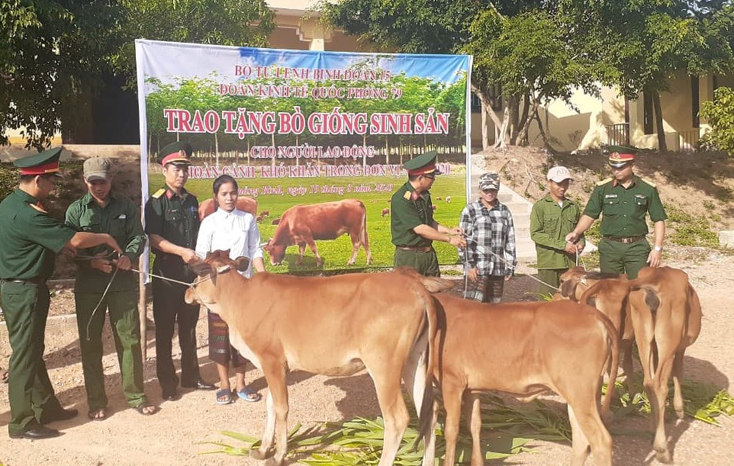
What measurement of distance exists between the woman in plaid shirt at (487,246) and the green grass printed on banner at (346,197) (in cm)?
303

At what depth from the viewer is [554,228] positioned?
23.5 feet

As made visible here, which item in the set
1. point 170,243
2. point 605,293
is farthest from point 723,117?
point 170,243

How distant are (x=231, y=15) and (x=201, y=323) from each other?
916cm

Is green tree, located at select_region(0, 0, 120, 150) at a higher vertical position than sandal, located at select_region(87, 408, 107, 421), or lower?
higher

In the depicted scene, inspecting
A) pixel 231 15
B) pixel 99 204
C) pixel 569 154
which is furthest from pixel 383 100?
pixel 569 154

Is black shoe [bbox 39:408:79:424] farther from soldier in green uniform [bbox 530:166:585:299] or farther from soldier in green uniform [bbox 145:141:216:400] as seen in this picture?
soldier in green uniform [bbox 530:166:585:299]

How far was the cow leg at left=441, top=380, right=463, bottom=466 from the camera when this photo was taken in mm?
4680

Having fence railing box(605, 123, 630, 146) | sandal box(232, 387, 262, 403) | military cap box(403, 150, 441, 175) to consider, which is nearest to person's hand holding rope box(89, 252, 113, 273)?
sandal box(232, 387, 262, 403)

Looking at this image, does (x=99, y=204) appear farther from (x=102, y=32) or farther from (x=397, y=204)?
(x=102, y=32)

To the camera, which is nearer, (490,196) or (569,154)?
(490,196)

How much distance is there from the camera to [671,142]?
26672 mm

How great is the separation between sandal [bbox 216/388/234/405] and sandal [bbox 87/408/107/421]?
1005mm

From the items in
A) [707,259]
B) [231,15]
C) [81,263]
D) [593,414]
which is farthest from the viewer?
[231,15]

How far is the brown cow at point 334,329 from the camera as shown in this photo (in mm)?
4691
